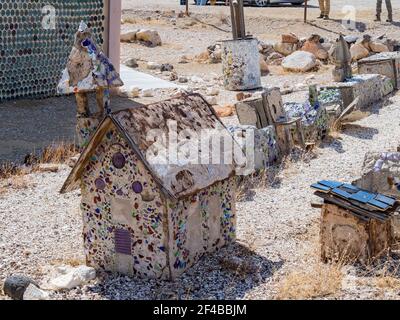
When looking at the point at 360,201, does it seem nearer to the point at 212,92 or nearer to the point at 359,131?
the point at 359,131

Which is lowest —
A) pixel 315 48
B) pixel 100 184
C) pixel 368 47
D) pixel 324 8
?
pixel 315 48

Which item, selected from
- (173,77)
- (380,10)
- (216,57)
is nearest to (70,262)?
(173,77)

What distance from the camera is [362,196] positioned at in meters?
6.08

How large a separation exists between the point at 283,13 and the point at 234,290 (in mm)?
19578

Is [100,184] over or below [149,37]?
over

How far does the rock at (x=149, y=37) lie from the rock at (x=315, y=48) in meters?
4.50

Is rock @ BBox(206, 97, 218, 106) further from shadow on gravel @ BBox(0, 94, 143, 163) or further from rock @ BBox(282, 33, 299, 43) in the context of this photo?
rock @ BBox(282, 33, 299, 43)

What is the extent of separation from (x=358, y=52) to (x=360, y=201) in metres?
12.3

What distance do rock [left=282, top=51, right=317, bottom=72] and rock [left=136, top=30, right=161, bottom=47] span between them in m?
4.73

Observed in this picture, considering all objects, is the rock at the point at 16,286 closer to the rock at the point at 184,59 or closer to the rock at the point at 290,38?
the rock at the point at 184,59

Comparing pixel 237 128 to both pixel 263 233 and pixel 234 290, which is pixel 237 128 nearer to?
pixel 263 233

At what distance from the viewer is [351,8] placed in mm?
24875

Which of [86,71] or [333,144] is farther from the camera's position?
[333,144]

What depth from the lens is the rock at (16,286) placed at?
552 cm
